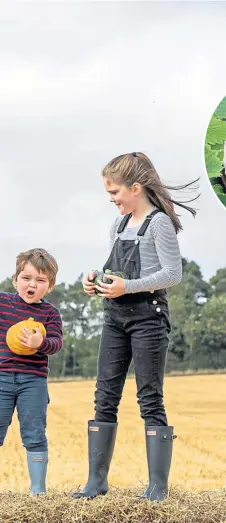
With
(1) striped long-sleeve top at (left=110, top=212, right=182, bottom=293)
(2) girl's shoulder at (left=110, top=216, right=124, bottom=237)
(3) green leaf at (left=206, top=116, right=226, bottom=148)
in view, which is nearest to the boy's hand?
(1) striped long-sleeve top at (left=110, top=212, right=182, bottom=293)

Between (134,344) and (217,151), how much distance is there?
205 centimetres

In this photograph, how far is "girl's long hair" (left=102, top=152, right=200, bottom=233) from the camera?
4.48 m

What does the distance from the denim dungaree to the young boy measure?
265mm

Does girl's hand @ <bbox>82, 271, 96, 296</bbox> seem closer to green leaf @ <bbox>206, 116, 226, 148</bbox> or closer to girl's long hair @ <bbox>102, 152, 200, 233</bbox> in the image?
girl's long hair @ <bbox>102, 152, 200, 233</bbox>

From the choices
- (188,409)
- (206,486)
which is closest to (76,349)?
(188,409)

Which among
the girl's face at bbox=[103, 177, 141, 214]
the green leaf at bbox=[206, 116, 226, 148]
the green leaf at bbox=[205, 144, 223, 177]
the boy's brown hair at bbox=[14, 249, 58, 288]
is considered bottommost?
the boy's brown hair at bbox=[14, 249, 58, 288]

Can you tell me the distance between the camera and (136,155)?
4.56m

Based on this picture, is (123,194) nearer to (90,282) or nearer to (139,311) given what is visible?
(90,282)

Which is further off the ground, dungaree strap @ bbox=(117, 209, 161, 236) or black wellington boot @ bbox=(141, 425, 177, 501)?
dungaree strap @ bbox=(117, 209, 161, 236)

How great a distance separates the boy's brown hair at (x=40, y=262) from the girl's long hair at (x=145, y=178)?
0.49 meters

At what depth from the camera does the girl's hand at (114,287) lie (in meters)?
4.29

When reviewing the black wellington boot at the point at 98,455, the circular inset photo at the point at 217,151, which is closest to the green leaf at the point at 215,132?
the circular inset photo at the point at 217,151

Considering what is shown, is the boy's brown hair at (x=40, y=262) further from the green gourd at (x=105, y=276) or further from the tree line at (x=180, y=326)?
the tree line at (x=180, y=326)

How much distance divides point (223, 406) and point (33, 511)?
4030mm
